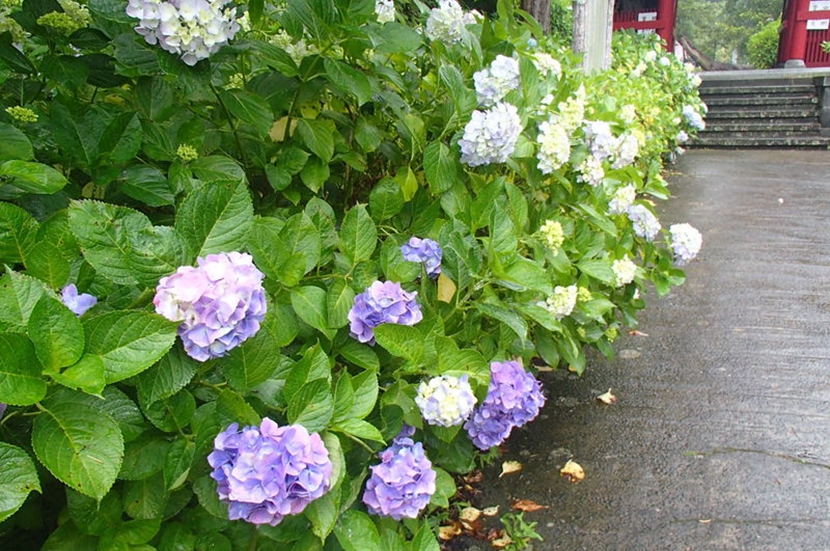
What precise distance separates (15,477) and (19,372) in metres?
0.12

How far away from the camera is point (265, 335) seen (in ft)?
3.19

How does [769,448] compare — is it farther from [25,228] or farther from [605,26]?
[605,26]

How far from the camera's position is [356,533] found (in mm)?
1057

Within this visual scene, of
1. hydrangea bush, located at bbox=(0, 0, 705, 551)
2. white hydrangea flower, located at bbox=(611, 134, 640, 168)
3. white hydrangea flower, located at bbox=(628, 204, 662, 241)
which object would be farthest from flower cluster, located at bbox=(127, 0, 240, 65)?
white hydrangea flower, located at bbox=(628, 204, 662, 241)

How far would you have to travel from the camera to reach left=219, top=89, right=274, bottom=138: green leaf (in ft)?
4.86

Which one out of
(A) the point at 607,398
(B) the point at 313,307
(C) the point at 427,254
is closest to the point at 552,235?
(C) the point at 427,254

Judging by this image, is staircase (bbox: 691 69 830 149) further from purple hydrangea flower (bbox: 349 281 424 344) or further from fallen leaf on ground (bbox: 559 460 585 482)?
purple hydrangea flower (bbox: 349 281 424 344)

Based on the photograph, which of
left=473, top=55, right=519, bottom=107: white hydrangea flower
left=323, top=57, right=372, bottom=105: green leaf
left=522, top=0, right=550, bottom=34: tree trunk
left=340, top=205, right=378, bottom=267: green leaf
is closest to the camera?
left=340, top=205, right=378, bottom=267: green leaf

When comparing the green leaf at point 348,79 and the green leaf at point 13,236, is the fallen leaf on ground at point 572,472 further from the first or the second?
the green leaf at point 13,236

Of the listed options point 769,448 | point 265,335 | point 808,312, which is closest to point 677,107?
point 808,312

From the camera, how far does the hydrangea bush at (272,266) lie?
2.87ft

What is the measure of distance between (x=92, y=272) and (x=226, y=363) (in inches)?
11.5

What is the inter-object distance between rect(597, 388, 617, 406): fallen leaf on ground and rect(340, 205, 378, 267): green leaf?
5.39 feet

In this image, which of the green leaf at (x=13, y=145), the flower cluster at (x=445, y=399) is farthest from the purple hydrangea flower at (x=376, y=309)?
the green leaf at (x=13, y=145)
